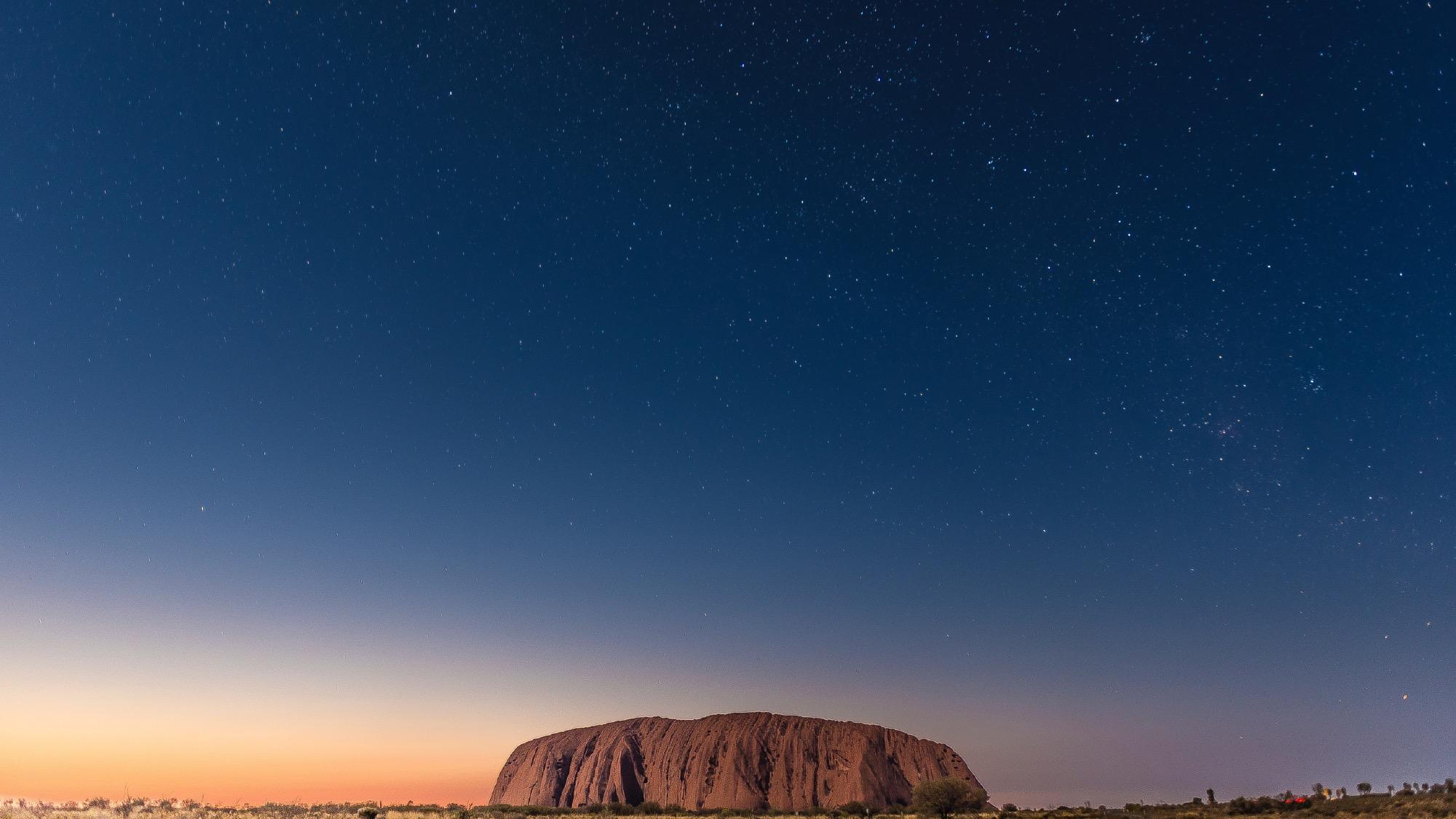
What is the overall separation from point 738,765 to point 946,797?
262ft

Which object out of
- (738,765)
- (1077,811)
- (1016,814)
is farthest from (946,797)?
(738,765)

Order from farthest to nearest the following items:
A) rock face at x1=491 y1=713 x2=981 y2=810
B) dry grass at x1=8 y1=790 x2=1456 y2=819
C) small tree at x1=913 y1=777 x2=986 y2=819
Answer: rock face at x1=491 y1=713 x2=981 y2=810
small tree at x1=913 y1=777 x2=986 y2=819
dry grass at x1=8 y1=790 x2=1456 y2=819

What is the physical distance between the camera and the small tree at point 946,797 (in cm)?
→ 5466

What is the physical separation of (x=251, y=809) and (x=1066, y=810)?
2025 inches

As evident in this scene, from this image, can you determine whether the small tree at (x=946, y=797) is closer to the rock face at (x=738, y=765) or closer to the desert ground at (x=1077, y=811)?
the desert ground at (x=1077, y=811)

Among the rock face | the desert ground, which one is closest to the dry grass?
the desert ground

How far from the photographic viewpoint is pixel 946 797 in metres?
54.6

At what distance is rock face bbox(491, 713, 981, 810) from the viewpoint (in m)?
120

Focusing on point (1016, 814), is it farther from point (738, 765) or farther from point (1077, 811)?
point (738, 765)

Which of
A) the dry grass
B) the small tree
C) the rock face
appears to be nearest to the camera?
the dry grass

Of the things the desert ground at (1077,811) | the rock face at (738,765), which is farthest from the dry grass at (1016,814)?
the rock face at (738,765)

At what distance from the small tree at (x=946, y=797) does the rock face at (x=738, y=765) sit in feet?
199

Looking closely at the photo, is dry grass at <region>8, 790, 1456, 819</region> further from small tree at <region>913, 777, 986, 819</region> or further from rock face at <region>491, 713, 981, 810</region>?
rock face at <region>491, 713, 981, 810</region>

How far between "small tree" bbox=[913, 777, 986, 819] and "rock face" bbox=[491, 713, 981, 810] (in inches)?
2394
